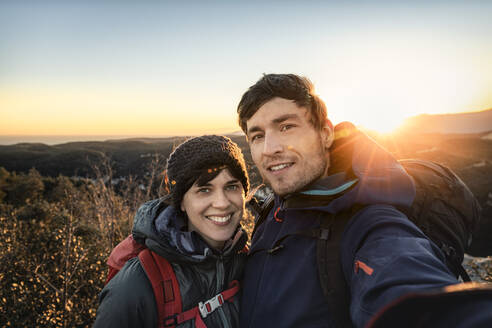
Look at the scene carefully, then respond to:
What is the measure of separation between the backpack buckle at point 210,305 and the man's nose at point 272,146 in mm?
1074

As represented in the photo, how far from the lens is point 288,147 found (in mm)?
1751

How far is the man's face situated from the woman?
0.29m

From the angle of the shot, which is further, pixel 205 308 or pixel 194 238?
pixel 194 238

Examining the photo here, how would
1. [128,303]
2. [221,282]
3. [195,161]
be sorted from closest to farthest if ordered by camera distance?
[128,303], [221,282], [195,161]

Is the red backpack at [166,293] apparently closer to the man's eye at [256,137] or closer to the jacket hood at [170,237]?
the jacket hood at [170,237]

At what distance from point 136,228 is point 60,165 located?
1746 inches

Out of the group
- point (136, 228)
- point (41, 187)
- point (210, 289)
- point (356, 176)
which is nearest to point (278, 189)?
point (356, 176)

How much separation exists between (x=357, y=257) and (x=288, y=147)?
924 millimetres

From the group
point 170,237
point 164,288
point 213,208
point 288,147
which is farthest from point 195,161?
point 164,288

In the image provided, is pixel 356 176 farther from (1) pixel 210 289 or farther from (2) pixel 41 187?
(2) pixel 41 187

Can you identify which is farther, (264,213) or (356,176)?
(264,213)

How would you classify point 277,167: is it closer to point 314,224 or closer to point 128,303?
point 314,224

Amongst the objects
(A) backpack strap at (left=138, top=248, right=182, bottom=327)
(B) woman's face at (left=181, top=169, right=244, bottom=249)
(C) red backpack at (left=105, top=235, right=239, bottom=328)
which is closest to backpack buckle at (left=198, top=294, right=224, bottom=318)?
(C) red backpack at (left=105, top=235, right=239, bottom=328)

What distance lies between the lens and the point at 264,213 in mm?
2045
